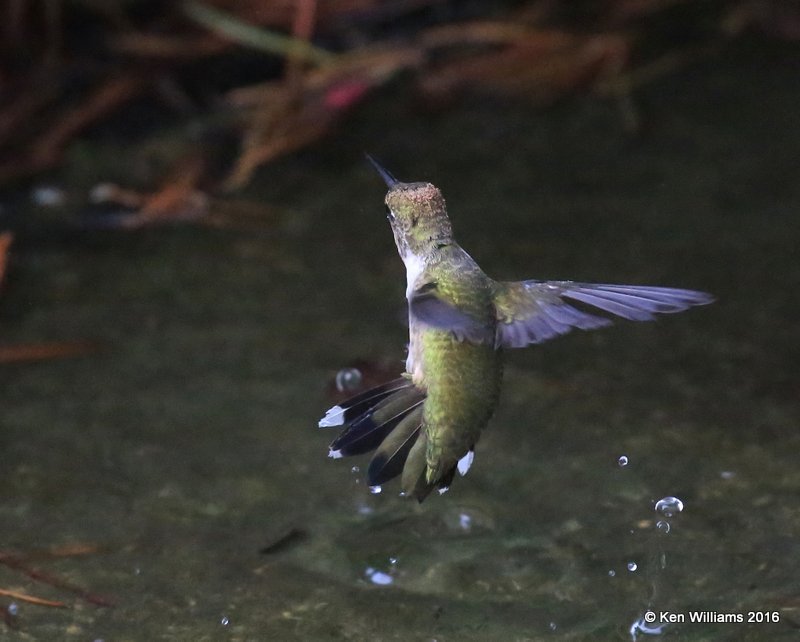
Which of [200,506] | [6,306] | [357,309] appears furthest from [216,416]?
[6,306]

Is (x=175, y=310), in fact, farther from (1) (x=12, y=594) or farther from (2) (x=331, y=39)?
(2) (x=331, y=39)

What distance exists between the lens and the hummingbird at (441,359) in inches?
87.4

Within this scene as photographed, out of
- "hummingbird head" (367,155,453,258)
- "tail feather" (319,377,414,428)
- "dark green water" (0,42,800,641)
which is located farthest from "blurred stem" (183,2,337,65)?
"tail feather" (319,377,414,428)

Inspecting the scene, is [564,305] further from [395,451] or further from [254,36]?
[254,36]

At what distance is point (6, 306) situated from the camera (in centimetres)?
356

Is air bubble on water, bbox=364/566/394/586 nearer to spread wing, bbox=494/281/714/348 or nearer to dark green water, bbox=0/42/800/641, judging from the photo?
dark green water, bbox=0/42/800/641

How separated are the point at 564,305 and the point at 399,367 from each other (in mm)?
961

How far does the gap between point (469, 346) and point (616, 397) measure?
32.0 inches

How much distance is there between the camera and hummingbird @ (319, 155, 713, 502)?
87.4 inches

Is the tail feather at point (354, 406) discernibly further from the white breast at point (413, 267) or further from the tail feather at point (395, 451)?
the white breast at point (413, 267)

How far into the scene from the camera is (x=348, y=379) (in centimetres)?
311

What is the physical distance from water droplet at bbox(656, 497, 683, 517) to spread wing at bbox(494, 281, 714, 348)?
0.49 meters

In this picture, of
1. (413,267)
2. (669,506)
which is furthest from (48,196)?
(669,506)

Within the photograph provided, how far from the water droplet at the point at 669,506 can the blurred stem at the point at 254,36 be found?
8.45ft
